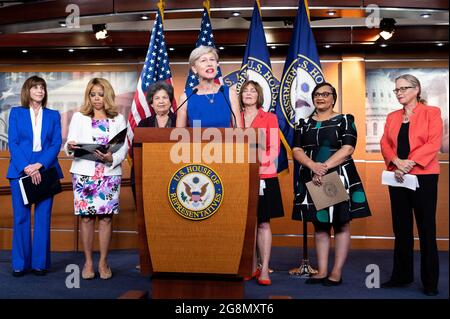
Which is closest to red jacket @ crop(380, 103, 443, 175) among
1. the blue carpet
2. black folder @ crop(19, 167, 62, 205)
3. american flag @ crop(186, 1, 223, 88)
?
the blue carpet

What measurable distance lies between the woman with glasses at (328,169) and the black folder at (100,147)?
1.45 metres

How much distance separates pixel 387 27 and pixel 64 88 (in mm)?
4012

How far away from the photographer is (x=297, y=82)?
4.66m

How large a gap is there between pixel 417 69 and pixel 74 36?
4.25 m

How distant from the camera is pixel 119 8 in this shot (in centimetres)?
505

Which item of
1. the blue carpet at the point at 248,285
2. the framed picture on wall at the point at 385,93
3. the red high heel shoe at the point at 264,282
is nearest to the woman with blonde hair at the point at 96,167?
the blue carpet at the point at 248,285

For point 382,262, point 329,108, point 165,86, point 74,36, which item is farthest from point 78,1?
point 382,262

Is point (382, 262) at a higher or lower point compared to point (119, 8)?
lower

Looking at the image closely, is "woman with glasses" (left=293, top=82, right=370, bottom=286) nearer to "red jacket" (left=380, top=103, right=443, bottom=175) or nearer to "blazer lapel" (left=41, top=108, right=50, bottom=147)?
"red jacket" (left=380, top=103, right=443, bottom=175)

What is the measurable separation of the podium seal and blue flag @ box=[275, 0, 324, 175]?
1970 mm

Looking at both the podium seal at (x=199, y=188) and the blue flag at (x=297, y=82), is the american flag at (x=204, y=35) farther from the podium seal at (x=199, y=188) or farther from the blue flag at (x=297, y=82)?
the podium seal at (x=199, y=188)

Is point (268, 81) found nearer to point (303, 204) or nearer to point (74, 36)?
→ point (303, 204)

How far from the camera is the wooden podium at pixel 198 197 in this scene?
2684 mm

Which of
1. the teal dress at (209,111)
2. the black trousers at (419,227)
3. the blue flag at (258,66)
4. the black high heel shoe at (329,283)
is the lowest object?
the black high heel shoe at (329,283)
